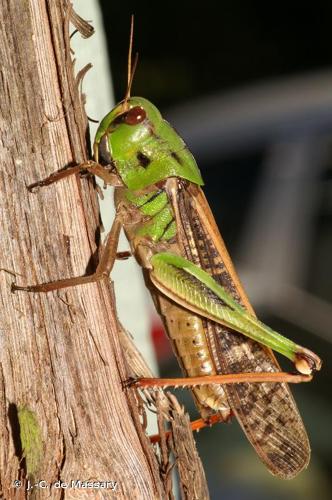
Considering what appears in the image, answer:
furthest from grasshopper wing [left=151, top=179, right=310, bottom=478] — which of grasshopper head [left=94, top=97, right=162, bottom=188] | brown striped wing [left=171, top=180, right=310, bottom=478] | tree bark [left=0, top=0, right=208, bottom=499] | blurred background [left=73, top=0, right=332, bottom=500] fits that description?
tree bark [left=0, top=0, right=208, bottom=499]

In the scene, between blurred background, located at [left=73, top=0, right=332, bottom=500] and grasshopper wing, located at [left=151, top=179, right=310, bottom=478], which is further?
blurred background, located at [left=73, top=0, right=332, bottom=500]

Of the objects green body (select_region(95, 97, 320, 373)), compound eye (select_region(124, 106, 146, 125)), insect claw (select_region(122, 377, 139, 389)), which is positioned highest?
compound eye (select_region(124, 106, 146, 125))

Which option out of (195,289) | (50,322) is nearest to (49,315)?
(50,322)

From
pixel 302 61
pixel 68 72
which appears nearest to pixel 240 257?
pixel 68 72

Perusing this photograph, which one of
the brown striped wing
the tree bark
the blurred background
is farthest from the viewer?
the blurred background

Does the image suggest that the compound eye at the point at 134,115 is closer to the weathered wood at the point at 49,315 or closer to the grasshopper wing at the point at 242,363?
the grasshopper wing at the point at 242,363

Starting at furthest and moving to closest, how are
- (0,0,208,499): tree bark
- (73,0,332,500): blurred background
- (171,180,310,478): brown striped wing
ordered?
1. (73,0,332,500): blurred background
2. (171,180,310,478): brown striped wing
3. (0,0,208,499): tree bark

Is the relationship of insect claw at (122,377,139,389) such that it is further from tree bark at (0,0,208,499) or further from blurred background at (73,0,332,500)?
blurred background at (73,0,332,500)

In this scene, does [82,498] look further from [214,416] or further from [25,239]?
[214,416]

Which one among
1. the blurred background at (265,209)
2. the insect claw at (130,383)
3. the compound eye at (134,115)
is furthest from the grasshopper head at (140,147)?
the insect claw at (130,383)
